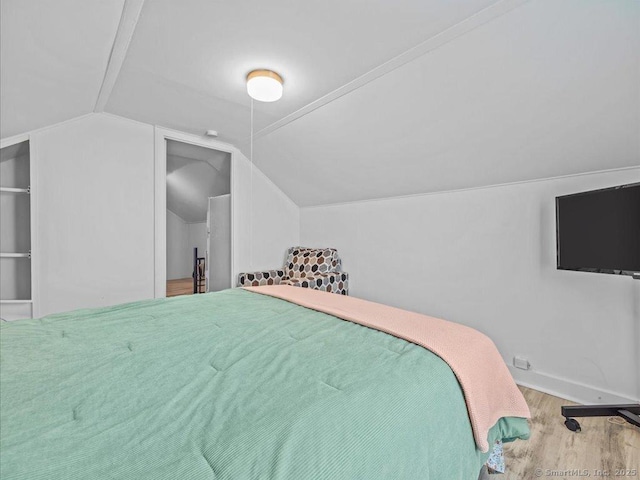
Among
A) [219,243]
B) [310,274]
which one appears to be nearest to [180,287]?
[219,243]

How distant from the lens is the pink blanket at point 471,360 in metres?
1.04

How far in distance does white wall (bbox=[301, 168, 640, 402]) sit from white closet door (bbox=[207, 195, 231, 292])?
1.90m

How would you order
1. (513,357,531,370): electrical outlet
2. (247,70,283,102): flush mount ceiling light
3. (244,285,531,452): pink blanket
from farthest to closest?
(513,357,531,370): electrical outlet < (247,70,283,102): flush mount ceiling light < (244,285,531,452): pink blanket

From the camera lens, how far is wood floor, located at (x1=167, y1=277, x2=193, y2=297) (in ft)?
17.1

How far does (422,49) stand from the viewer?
185cm

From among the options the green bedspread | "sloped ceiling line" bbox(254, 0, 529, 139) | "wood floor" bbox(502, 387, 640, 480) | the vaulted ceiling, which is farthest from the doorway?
"wood floor" bbox(502, 387, 640, 480)

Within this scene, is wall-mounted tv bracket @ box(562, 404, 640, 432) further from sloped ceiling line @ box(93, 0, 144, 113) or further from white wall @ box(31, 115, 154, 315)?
white wall @ box(31, 115, 154, 315)

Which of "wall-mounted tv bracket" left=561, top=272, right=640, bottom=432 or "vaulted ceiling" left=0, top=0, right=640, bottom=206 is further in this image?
"wall-mounted tv bracket" left=561, top=272, right=640, bottom=432

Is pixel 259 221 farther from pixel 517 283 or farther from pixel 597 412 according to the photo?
pixel 597 412

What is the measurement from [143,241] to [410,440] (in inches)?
126

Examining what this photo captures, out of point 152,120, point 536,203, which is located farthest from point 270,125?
point 536,203

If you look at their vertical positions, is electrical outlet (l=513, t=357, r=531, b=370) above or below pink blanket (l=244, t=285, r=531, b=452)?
below

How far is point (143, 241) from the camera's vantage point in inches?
126

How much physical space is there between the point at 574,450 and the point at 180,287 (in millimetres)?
5738
